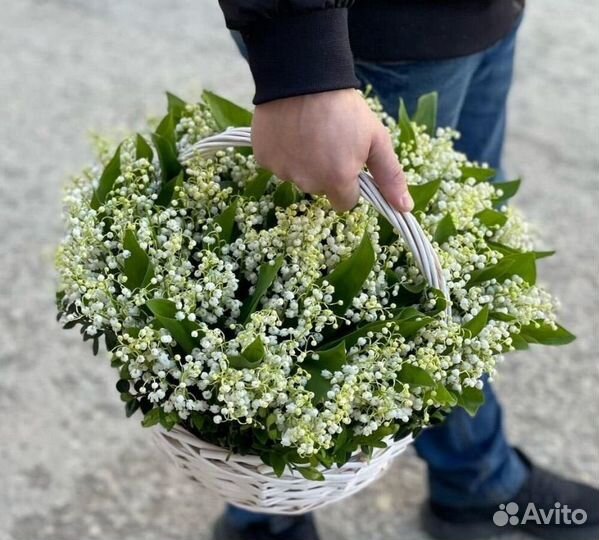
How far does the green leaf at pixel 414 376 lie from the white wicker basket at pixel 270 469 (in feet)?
0.31

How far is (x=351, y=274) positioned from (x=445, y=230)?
5.8 inches

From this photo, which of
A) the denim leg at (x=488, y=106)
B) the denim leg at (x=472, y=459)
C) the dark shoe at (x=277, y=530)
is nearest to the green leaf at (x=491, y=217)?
the denim leg at (x=488, y=106)

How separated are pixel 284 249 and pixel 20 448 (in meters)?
1.00

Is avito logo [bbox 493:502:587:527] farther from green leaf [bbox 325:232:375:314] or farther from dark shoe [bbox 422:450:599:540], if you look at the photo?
green leaf [bbox 325:232:375:314]

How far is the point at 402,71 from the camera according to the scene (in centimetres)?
125

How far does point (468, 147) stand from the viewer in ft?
4.95

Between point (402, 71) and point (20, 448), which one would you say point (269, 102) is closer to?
point (402, 71)

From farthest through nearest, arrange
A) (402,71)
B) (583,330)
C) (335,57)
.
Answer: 1. (583,330)
2. (402,71)
3. (335,57)

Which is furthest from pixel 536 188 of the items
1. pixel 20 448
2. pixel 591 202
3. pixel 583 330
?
pixel 20 448

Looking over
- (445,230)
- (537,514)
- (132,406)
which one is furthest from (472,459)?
(132,406)

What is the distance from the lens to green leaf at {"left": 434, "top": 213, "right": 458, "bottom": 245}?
1.07 metres

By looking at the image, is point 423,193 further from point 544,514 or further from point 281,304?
point 544,514

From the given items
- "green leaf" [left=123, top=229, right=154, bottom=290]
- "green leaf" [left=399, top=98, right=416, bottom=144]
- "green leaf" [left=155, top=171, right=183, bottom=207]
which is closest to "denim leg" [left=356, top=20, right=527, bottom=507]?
"green leaf" [left=399, top=98, right=416, bottom=144]

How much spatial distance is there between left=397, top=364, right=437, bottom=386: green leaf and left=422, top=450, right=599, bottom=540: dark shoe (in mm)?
781
